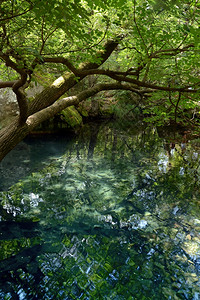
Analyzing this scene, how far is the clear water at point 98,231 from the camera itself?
2.98 meters

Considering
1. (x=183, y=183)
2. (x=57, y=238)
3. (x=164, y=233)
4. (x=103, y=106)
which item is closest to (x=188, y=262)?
(x=164, y=233)

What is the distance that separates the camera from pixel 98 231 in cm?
416

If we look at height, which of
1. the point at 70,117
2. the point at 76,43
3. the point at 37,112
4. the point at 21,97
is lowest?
the point at 70,117

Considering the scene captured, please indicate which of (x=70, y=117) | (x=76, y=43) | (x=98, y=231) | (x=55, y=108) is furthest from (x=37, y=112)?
(x=70, y=117)

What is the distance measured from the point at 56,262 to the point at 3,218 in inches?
69.0

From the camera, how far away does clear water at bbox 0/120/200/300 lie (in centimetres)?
298

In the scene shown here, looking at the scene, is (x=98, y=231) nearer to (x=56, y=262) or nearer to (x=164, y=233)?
(x=56, y=262)

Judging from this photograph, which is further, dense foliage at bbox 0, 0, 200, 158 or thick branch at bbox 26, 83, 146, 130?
thick branch at bbox 26, 83, 146, 130

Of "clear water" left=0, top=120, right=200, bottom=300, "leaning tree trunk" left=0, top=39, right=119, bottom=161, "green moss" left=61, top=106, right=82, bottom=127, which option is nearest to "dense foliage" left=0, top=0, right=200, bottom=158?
"leaning tree trunk" left=0, top=39, right=119, bottom=161

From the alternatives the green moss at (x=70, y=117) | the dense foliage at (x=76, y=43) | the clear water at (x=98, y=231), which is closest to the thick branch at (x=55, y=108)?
the dense foliage at (x=76, y=43)

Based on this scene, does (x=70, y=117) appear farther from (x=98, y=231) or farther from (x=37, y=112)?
(x=98, y=231)

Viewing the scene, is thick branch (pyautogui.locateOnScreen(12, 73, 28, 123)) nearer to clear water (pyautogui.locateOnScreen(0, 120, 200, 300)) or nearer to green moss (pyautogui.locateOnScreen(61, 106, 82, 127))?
clear water (pyautogui.locateOnScreen(0, 120, 200, 300))

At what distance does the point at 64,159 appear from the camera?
28.9 feet

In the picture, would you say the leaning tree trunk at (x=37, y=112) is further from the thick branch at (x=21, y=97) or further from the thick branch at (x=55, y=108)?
the thick branch at (x=21, y=97)
